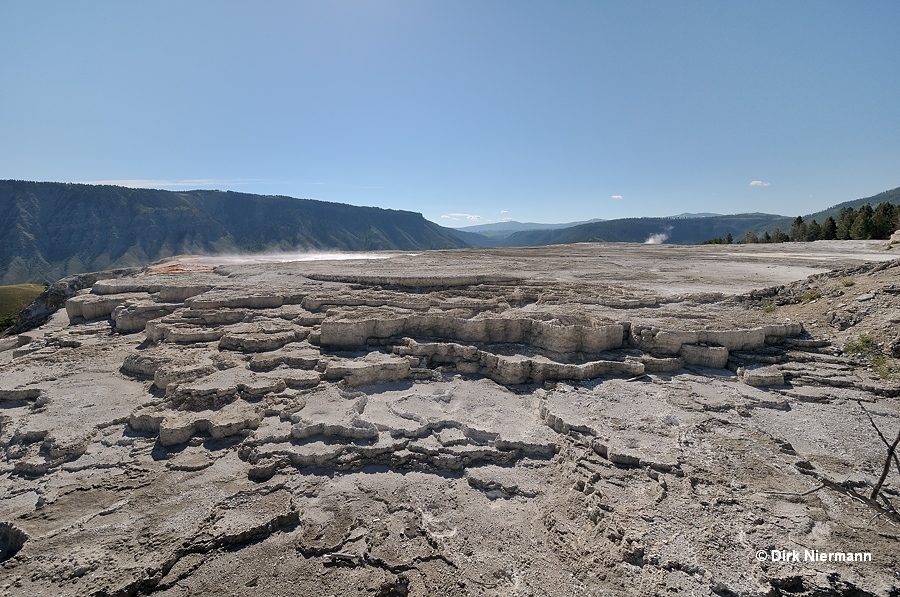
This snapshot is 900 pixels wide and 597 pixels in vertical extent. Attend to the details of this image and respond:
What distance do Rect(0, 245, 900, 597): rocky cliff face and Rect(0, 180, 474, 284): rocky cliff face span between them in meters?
99.3

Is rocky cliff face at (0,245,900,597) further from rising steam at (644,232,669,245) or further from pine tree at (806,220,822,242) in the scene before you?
rising steam at (644,232,669,245)

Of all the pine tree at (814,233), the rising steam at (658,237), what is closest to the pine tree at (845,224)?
the pine tree at (814,233)

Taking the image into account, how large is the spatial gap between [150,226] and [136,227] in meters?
2.91

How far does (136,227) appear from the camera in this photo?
98938mm

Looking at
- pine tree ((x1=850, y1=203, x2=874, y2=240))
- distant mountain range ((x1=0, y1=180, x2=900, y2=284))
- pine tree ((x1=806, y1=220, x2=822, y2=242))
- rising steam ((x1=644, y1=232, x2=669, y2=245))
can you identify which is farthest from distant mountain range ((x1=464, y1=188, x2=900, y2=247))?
pine tree ((x1=850, y1=203, x2=874, y2=240))

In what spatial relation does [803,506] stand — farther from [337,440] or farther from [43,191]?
[43,191]

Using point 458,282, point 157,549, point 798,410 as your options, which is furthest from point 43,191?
point 798,410

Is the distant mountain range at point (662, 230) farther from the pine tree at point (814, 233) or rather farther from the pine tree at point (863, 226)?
the pine tree at point (863, 226)

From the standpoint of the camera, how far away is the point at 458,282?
18.8 m

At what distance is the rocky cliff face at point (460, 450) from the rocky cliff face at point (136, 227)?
9931 cm

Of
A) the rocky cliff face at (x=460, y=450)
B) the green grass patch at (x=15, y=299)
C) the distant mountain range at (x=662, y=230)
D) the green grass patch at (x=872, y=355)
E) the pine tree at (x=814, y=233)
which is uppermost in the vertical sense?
the distant mountain range at (x=662, y=230)

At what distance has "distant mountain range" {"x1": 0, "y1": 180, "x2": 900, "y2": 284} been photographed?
286ft

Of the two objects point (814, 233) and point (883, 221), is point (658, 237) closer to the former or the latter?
point (814, 233)

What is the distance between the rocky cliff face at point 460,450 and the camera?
5.27m
